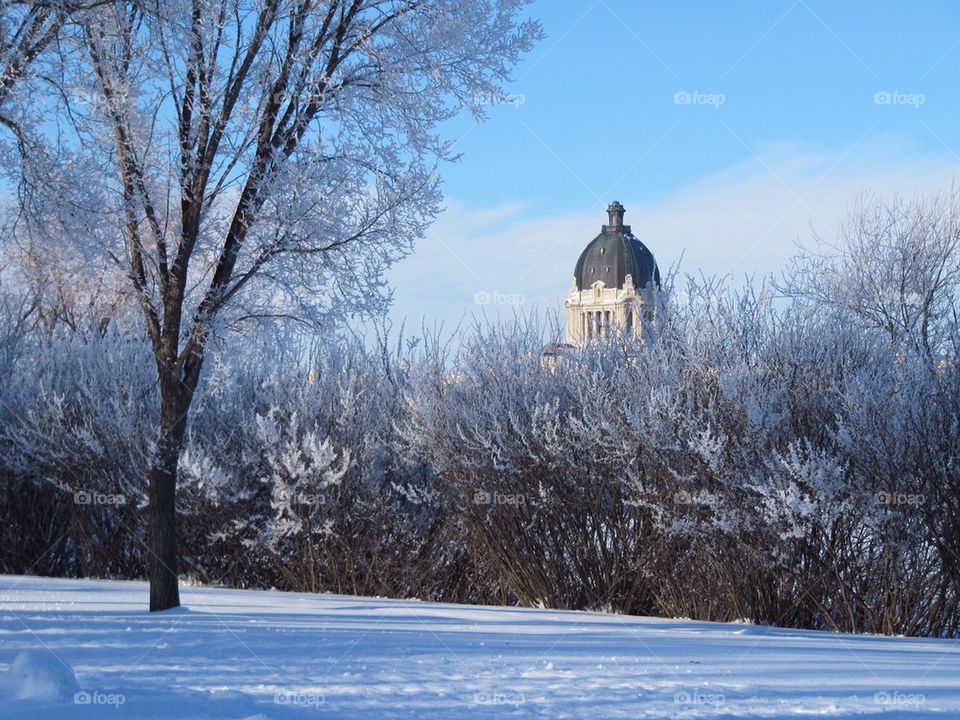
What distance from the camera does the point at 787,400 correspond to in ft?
31.9

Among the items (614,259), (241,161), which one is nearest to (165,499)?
(241,161)

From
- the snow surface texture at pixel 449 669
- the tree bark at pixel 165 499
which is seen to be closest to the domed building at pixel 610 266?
the tree bark at pixel 165 499

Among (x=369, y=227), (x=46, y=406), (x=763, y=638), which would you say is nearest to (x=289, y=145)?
(x=369, y=227)

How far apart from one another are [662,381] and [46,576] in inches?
379

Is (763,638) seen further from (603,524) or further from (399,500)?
(399,500)
